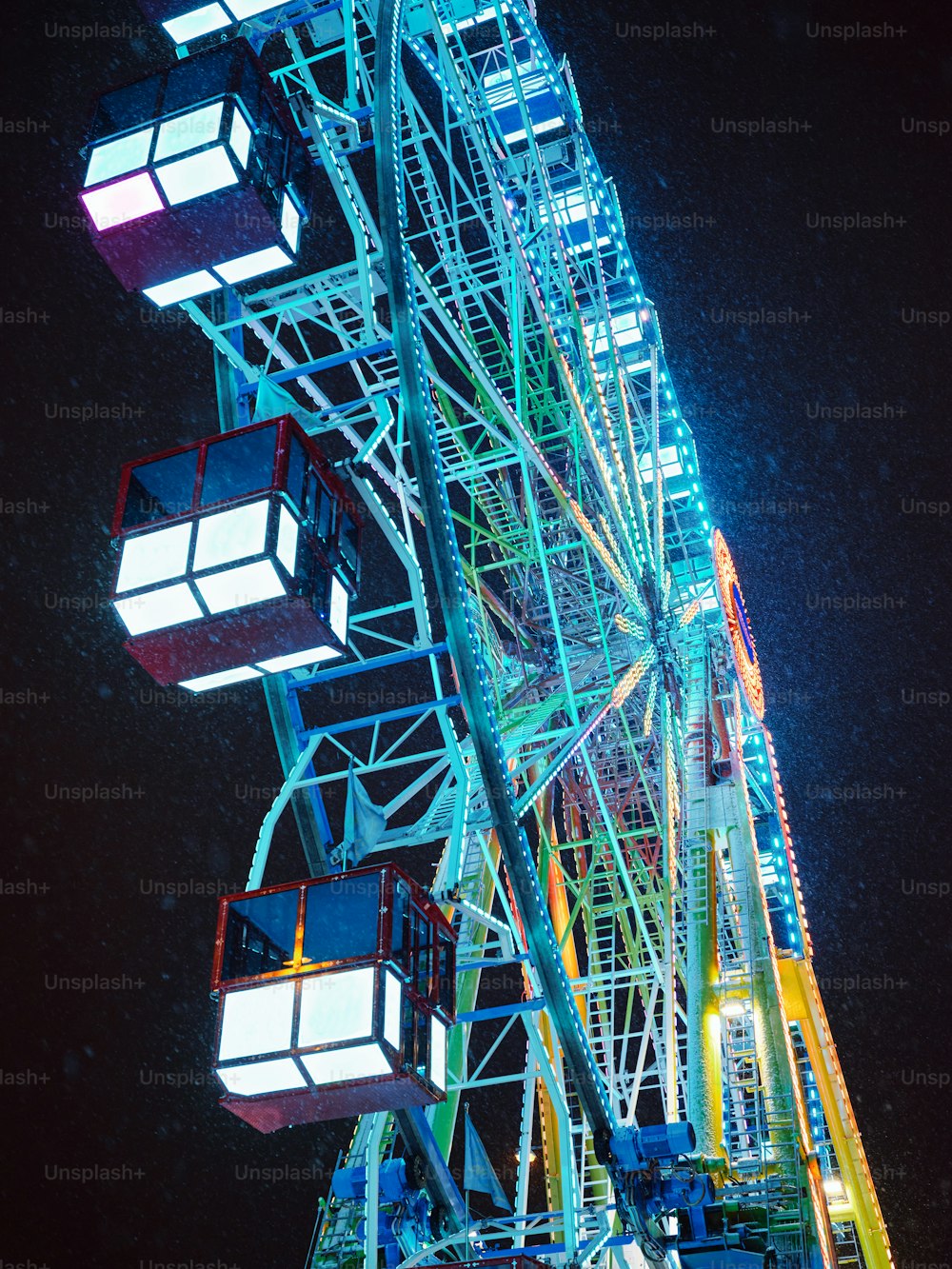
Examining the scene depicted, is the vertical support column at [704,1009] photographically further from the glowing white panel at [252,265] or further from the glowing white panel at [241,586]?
the glowing white panel at [252,265]

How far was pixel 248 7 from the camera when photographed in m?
13.2

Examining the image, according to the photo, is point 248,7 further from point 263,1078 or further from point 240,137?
point 263,1078

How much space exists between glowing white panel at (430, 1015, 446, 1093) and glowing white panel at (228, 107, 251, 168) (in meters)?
7.06

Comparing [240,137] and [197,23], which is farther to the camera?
[197,23]

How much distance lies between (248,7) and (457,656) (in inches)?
268

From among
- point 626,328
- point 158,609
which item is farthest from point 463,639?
point 626,328

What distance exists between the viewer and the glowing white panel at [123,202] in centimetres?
1170

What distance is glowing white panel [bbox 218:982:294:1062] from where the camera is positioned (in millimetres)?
9508

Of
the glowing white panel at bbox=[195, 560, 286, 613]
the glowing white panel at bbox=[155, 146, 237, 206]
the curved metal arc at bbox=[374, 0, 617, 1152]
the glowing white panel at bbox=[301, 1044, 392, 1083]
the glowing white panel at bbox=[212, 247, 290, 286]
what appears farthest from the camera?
the glowing white panel at bbox=[212, 247, 290, 286]

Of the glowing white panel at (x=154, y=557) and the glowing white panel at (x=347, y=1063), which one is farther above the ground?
the glowing white panel at (x=154, y=557)

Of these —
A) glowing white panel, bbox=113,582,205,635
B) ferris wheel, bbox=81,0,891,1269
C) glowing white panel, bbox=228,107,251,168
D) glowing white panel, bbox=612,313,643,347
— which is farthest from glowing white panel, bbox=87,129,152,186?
glowing white panel, bbox=612,313,643,347

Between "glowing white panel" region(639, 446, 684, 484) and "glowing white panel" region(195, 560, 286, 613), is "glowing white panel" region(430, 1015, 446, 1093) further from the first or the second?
"glowing white panel" region(639, 446, 684, 484)

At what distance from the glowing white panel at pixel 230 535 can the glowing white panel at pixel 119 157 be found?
11.1 ft

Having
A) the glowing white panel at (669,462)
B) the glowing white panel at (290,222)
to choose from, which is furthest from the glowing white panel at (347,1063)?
the glowing white panel at (669,462)
